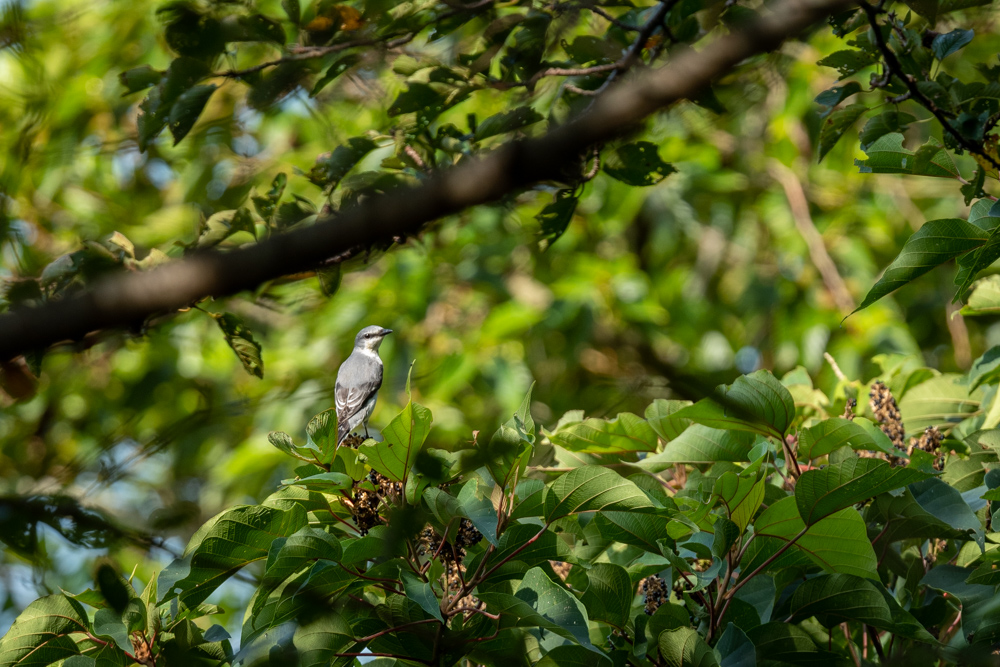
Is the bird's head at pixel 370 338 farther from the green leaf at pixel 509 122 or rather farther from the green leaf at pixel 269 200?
the green leaf at pixel 509 122

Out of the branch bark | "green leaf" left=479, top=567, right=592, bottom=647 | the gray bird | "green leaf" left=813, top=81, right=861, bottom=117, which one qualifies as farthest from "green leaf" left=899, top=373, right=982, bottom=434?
the gray bird

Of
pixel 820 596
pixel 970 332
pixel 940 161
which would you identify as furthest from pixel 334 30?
pixel 970 332

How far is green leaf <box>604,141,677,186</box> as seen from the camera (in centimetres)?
170

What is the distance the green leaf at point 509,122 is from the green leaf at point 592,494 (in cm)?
56

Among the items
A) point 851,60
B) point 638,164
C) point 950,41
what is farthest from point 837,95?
point 638,164

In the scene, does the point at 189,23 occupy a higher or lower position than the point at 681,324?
higher

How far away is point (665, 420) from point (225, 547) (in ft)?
2.73

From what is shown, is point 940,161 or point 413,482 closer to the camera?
point 413,482

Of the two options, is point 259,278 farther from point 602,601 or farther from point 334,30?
point 334,30

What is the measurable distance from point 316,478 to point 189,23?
661 mm

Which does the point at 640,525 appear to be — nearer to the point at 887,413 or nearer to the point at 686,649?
the point at 686,649

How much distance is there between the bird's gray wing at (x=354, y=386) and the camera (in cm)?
329

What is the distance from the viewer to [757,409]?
4.33 ft

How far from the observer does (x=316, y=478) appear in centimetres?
113
